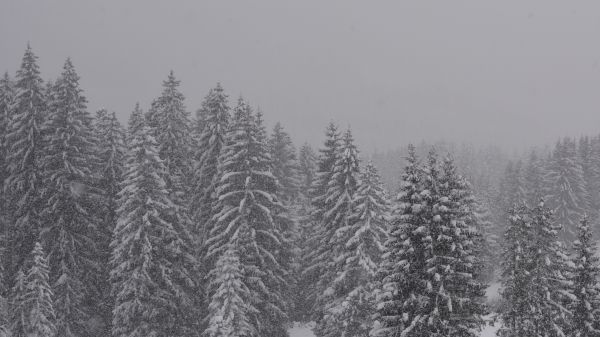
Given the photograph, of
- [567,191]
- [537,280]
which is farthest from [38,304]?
[567,191]

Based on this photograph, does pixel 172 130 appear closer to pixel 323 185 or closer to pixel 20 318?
pixel 323 185

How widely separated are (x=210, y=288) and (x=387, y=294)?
15979 millimetres

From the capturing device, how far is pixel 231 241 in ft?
98.1

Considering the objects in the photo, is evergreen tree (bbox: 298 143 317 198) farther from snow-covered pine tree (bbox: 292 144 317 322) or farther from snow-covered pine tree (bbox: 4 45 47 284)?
snow-covered pine tree (bbox: 4 45 47 284)

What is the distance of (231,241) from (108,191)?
13.1m

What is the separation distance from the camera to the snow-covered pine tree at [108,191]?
36.6 m

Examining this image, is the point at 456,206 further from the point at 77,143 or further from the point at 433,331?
the point at 77,143

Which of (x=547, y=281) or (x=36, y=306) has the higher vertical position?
(x=36, y=306)

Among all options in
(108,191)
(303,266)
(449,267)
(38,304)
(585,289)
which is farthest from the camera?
(303,266)

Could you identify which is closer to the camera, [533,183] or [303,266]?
[303,266]

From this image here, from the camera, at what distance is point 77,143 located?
35938 millimetres

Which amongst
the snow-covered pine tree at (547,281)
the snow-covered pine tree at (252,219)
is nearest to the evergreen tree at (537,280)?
the snow-covered pine tree at (547,281)

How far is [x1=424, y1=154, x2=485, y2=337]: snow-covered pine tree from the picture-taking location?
1786cm

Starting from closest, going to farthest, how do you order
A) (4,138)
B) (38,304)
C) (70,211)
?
(38,304)
(70,211)
(4,138)
